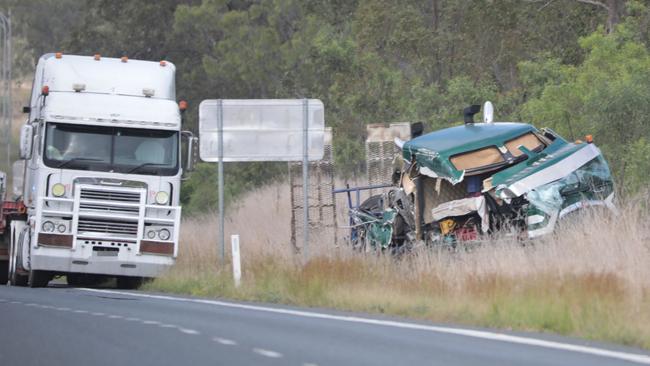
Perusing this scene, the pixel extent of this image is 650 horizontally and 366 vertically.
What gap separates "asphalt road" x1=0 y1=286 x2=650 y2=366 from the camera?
1130 centimetres

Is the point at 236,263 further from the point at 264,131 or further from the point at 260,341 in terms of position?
the point at 260,341

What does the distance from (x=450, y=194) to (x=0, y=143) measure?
84520 mm

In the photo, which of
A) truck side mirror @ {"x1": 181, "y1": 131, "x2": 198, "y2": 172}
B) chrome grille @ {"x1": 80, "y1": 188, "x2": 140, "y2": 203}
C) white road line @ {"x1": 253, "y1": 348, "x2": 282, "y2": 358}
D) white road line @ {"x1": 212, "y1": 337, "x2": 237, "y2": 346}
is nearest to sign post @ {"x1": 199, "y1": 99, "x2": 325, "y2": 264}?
truck side mirror @ {"x1": 181, "y1": 131, "x2": 198, "y2": 172}

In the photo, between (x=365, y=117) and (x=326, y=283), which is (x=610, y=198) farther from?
(x=365, y=117)

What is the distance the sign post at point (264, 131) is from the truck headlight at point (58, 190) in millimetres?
2413

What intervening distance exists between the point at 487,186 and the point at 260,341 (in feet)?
29.9

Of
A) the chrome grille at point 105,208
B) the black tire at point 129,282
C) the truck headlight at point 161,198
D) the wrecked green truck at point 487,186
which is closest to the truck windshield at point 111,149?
the truck headlight at point 161,198

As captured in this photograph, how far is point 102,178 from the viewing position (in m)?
24.5

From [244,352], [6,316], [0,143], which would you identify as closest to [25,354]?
[244,352]

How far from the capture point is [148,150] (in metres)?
24.8

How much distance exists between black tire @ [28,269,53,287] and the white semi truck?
0.03 metres

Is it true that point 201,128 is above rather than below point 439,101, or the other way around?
below

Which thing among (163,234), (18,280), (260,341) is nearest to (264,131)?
(163,234)

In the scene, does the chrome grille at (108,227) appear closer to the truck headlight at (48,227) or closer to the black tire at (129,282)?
the truck headlight at (48,227)
